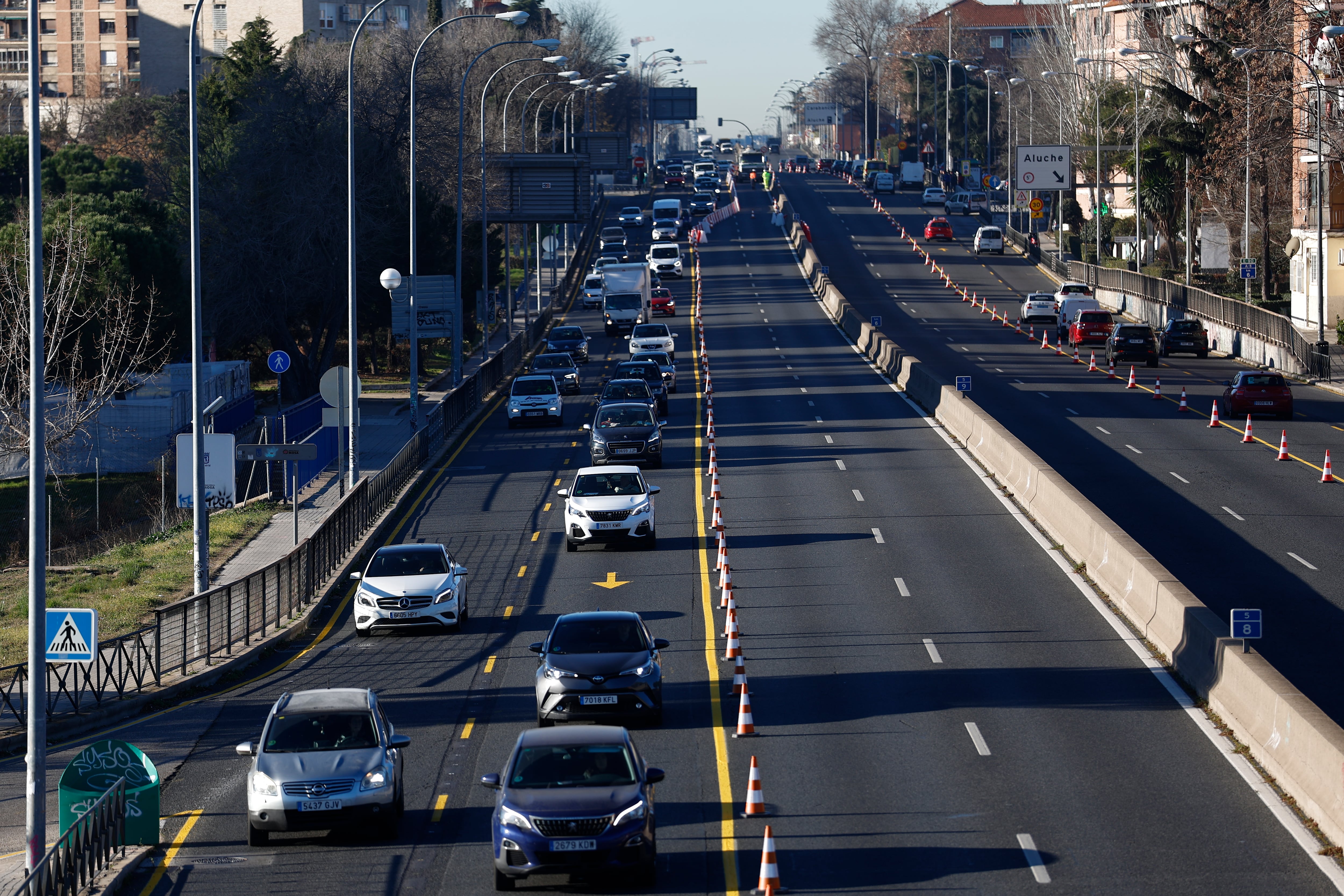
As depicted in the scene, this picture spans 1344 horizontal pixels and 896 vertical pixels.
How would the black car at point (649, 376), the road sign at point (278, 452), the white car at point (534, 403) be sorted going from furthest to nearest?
the black car at point (649, 376)
the white car at point (534, 403)
the road sign at point (278, 452)

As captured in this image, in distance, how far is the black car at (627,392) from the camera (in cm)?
4612

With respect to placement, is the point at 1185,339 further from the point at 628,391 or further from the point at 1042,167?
the point at 1042,167

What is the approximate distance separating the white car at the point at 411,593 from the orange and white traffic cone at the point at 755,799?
1018 cm

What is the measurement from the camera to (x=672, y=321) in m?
79.6

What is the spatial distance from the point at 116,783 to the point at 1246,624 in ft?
39.8

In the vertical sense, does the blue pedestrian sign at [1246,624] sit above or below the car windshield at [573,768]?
above

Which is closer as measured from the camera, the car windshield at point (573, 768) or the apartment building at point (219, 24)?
the car windshield at point (573, 768)

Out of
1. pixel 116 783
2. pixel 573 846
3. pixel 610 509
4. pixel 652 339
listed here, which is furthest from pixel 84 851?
pixel 652 339

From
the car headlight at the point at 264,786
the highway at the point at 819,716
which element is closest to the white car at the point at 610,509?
the highway at the point at 819,716

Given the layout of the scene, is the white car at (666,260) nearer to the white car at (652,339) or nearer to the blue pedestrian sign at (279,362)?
the white car at (652,339)

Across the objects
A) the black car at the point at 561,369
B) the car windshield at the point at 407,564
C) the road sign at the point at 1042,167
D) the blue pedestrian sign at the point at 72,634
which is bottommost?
the car windshield at the point at 407,564

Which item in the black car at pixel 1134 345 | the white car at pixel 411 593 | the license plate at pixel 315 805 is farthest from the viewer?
the black car at pixel 1134 345

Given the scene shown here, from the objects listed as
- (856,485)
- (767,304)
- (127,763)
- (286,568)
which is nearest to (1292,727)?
(127,763)

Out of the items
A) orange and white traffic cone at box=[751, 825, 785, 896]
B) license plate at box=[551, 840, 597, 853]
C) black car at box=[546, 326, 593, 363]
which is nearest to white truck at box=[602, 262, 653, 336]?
black car at box=[546, 326, 593, 363]
